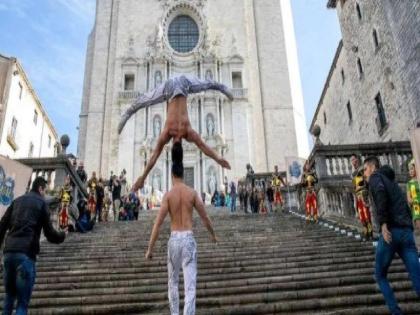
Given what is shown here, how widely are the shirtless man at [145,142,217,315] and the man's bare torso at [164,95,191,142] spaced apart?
0.77 meters

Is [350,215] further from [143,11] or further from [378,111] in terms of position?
[143,11]

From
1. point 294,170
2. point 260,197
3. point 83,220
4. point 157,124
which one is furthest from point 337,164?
point 157,124

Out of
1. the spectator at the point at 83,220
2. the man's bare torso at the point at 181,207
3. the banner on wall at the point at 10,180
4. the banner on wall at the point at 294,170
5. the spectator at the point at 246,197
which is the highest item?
the banner on wall at the point at 294,170

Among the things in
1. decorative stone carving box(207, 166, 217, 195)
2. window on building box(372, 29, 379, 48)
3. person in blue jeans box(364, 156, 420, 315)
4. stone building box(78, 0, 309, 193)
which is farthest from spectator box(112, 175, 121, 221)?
A: person in blue jeans box(364, 156, 420, 315)

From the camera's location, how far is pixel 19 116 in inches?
1061

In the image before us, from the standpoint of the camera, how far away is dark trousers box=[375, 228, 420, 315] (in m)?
4.46

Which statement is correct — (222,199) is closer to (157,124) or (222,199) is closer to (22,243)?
(157,124)

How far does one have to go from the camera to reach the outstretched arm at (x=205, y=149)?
5228 mm

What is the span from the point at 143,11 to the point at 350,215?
2918cm

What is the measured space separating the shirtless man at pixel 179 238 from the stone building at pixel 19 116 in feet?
74.4

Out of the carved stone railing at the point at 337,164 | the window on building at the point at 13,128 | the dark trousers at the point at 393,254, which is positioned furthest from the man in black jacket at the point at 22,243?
Result: the window on building at the point at 13,128

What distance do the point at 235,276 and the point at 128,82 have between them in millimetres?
27857

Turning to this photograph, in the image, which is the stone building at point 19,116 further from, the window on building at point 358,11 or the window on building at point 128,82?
the window on building at point 358,11

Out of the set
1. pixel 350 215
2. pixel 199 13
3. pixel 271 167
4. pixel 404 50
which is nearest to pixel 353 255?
pixel 350 215
